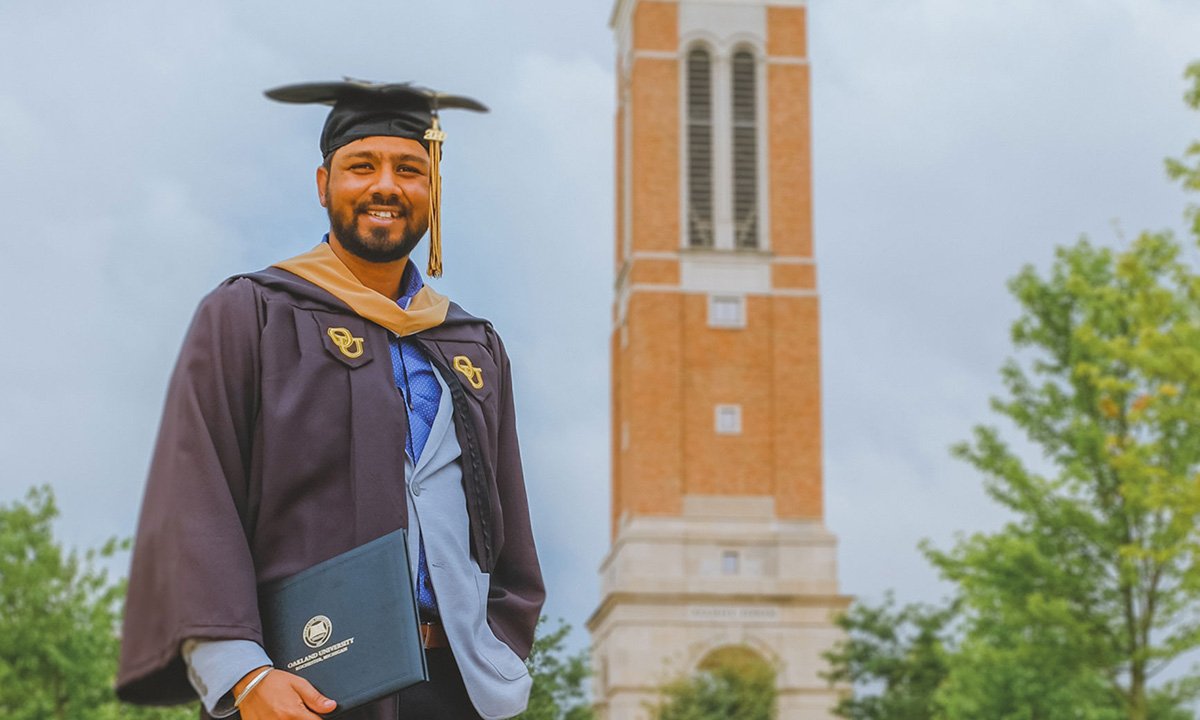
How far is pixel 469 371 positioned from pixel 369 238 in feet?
1.09

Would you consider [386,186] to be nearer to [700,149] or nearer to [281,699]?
[281,699]

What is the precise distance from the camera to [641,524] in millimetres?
49625

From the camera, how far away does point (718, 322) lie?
5250cm

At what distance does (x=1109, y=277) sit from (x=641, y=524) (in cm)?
2938

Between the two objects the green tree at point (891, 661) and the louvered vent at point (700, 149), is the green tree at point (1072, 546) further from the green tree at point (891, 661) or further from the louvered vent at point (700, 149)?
the louvered vent at point (700, 149)

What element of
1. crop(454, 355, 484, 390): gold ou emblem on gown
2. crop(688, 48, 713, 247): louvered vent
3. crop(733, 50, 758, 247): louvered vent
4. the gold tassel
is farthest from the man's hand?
crop(733, 50, 758, 247): louvered vent

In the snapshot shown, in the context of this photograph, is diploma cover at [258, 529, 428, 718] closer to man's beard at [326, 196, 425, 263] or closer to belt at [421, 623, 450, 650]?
belt at [421, 623, 450, 650]

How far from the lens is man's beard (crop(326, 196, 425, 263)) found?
3205 mm

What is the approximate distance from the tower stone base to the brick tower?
74mm

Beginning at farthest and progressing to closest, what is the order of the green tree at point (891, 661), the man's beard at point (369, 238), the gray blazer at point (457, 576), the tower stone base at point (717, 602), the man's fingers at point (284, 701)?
the tower stone base at point (717, 602)
the green tree at point (891, 661)
the man's beard at point (369, 238)
the gray blazer at point (457, 576)
the man's fingers at point (284, 701)

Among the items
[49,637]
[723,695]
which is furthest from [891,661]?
[49,637]

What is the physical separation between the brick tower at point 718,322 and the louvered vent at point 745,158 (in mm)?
46

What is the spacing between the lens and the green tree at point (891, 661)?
105 feet

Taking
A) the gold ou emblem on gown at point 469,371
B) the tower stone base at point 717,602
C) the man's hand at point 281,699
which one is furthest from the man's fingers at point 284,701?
the tower stone base at point 717,602
